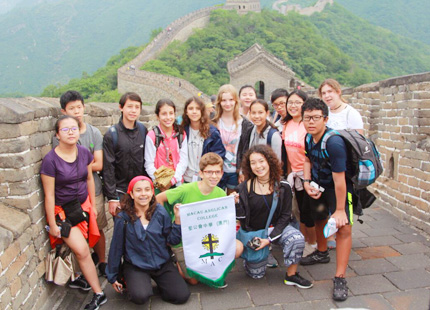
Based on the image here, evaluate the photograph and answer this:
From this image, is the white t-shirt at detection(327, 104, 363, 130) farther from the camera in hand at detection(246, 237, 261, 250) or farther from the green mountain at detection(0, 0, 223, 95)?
the green mountain at detection(0, 0, 223, 95)

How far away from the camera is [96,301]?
3547 millimetres

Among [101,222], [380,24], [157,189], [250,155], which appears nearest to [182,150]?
[157,189]

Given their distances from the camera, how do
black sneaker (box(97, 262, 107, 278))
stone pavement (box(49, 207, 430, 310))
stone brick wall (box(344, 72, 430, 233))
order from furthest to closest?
stone brick wall (box(344, 72, 430, 233)), black sneaker (box(97, 262, 107, 278)), stone pavement (box(49, 207, 430, 310))

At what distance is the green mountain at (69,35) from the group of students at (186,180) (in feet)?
279

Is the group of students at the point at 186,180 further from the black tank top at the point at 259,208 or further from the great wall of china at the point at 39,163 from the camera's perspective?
the great wall of china at the point at 39,163

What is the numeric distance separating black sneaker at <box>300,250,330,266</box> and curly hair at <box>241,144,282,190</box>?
2.97 ft

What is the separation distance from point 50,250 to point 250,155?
1.98 metres

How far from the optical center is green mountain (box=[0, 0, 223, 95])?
3506 inches

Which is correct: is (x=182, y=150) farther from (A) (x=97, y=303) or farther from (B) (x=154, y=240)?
(A) (x=97, y=303)

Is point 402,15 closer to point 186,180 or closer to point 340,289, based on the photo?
point 186,180

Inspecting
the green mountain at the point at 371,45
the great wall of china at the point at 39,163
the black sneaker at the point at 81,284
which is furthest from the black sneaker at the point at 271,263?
the green mountain at the point at 371,45

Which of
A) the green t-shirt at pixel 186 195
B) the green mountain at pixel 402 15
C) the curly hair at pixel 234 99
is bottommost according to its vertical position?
the green t-shirt at pixel 186 195

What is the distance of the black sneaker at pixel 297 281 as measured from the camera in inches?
147

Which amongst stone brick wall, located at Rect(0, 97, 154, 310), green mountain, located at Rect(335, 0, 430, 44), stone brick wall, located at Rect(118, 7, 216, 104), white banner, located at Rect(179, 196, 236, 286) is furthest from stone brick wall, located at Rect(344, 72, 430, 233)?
green mountain, located at Rect(335, 0, 430, 44)
